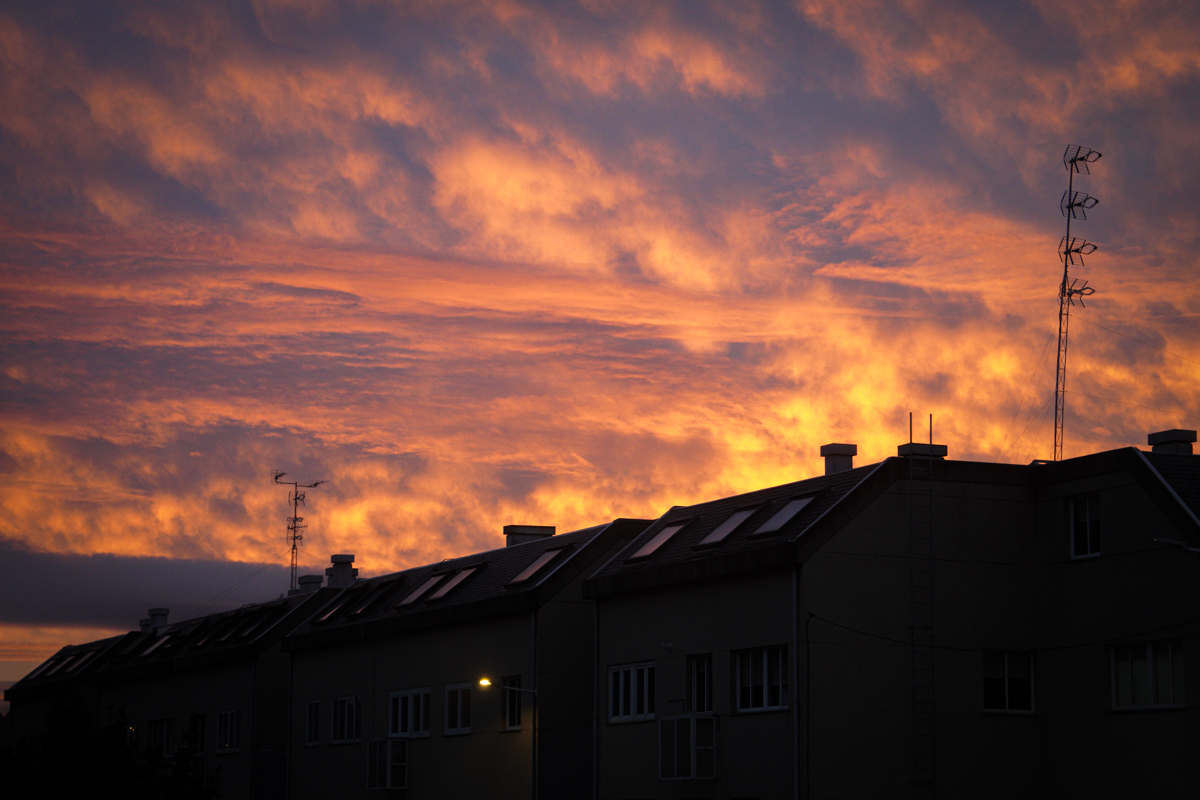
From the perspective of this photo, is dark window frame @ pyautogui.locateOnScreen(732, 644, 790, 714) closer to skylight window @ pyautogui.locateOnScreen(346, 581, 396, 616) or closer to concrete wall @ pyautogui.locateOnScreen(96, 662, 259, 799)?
skylight window @ pyautogui.locateOnScreen(346, 581, 396, 616)

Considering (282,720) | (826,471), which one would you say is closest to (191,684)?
(282,720)

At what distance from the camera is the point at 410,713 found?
47.3m

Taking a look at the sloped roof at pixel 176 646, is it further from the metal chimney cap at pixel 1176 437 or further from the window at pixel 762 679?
the metal chimney cap at pixel 1176 437

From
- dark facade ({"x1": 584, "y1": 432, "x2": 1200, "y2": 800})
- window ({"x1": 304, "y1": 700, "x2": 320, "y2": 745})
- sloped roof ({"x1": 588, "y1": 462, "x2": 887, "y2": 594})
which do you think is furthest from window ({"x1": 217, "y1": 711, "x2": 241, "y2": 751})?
dark facade ({"x1": 584, "y1": 432, "x2": 1200, "y2": 800})

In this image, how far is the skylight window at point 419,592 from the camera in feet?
162

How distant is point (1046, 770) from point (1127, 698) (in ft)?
9.59

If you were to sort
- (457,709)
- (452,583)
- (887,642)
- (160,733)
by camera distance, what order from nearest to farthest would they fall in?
1. (887,642)
2. (457,709)
3. (452,583)
4. (160,733)

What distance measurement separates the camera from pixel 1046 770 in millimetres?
33000

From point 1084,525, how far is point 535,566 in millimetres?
17051

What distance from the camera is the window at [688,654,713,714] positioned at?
115 feet

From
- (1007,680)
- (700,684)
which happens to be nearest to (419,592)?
(700,684)

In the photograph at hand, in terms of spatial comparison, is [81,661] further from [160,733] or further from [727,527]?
[727,527]

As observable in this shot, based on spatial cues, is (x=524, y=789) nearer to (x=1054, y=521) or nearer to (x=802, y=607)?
(x=802, y=607)

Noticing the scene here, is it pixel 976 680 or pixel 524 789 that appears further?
pixel 524 789
